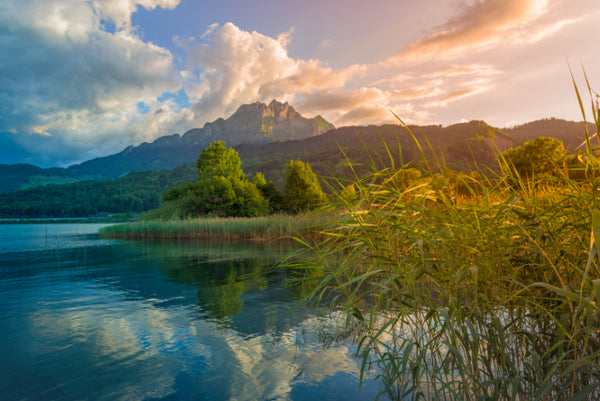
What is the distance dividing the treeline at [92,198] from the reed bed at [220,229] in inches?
3770

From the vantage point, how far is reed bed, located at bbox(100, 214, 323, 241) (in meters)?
25.8

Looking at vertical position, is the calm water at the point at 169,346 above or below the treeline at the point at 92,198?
below

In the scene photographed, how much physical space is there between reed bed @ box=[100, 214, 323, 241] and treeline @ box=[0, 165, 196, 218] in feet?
314

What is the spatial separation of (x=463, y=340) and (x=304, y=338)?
123 inches

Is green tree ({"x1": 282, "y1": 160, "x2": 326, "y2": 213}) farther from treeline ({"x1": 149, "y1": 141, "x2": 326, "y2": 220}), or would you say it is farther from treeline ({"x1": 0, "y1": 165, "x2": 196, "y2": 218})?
treeline ({"x1": 0, "y1": 165, "x2": 196, "y2": 218})

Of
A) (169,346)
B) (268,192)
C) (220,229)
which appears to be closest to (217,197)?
(268,192)

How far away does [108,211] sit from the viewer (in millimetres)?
125312

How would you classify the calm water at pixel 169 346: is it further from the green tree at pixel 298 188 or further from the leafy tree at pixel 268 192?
the leafy tree at pixel 268 192

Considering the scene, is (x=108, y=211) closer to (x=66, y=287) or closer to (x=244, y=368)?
(x=66, y=287)

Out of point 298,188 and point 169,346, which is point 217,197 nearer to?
point 298,188

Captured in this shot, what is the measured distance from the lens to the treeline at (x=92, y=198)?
123 m

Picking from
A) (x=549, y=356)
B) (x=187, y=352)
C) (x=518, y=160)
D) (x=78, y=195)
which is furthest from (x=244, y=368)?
(x=78, y=195)

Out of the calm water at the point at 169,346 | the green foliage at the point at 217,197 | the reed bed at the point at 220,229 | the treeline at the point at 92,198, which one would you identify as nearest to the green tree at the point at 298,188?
the green foliage at the point at 217,197

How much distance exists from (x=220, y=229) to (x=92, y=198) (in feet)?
441
